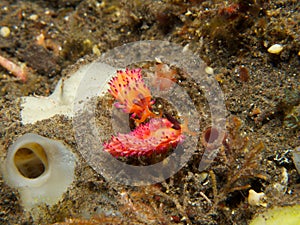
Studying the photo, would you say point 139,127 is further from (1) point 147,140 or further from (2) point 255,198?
(2) point 255,198

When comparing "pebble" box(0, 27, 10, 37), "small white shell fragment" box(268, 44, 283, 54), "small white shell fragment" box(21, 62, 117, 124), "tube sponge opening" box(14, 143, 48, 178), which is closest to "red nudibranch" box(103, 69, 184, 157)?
"small white shell fragment" box(21, 62, 117, 124)

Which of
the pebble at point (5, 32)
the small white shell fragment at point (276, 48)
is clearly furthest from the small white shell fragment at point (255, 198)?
the pebble at point (5, 32)

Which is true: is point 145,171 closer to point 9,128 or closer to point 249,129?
point 249,129

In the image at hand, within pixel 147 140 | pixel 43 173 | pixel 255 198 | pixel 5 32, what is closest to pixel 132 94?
pixel 147 140

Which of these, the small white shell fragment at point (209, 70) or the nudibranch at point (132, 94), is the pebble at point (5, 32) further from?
the small white shell fragment at point (209, 70)

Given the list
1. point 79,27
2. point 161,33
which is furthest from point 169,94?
point 79,27

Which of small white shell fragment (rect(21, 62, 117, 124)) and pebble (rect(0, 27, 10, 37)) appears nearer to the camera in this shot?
small white shell fragment (rect(21, 62, 117, 124))

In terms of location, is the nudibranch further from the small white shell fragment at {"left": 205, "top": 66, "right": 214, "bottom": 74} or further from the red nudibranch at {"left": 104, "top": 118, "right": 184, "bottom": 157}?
the small white shell fragment at {"left": 205, "top": 66, "right": 214, "bottom": 74}
